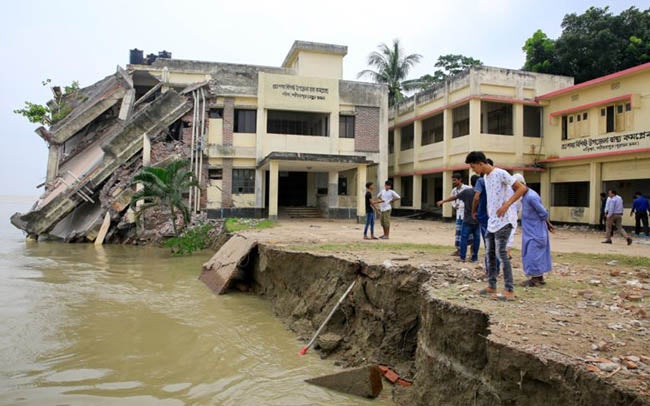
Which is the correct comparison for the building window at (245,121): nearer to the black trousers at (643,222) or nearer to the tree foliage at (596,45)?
the black trousers at (643,222)

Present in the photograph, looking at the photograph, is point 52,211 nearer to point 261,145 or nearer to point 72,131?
point 72,131

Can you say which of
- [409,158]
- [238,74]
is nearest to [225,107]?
[238,74]

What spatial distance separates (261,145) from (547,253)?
55.3ft

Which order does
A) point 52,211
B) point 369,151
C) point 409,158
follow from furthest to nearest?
1. point 409,158
2. point 369,151
3. point 52,211

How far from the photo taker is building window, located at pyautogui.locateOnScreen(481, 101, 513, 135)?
20547mm

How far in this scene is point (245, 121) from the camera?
20844 mm

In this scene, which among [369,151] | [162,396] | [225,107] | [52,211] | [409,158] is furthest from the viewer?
[409,158]

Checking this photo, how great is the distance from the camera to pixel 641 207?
13.9 m

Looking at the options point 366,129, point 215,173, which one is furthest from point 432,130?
point 215,173

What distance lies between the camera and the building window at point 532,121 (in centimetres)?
2020

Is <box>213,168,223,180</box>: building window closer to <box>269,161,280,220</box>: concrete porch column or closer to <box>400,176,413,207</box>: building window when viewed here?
<box>269,161,280,220</box>: concrete porch column

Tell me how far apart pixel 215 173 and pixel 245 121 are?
9.57ft

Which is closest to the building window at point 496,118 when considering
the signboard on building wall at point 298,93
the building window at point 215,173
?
the signboard on building wall at point 298,93

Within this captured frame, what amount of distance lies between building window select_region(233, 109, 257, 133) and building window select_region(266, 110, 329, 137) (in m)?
1.41
